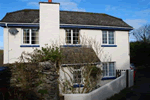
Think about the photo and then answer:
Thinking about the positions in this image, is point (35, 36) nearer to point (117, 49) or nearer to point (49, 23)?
point (49, 23)

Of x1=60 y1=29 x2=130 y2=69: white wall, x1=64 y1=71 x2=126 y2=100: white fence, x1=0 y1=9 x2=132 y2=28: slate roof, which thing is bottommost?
x1=64 y1=71 x2=126 y2=100: white fence

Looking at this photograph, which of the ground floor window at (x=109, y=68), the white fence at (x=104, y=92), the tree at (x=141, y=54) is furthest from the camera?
the tree at (x=141, y=54)

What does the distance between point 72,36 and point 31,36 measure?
11.5 feet

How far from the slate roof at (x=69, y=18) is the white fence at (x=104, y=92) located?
5.37m

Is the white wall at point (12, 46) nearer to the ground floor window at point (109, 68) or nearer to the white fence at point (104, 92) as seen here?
the white fence at point (104, 92)

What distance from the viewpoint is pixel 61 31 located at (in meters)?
12.2

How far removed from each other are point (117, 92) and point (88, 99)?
387 cm

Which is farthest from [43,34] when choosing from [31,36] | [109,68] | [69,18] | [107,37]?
[109,68]

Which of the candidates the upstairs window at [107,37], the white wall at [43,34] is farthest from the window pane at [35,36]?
the upstairs window at [107,37]

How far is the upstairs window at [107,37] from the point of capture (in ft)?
43.7

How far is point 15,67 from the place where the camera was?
5.50 m

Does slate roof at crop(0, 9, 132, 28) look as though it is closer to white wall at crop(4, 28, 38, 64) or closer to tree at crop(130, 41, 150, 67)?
white wall at crop(4, 28, 38, 64)

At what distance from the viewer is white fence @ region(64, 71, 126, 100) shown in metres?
7.21

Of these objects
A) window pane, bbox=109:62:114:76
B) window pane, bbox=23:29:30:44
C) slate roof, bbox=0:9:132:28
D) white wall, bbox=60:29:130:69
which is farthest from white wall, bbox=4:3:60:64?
window pane, bbox=109:62:114:76
